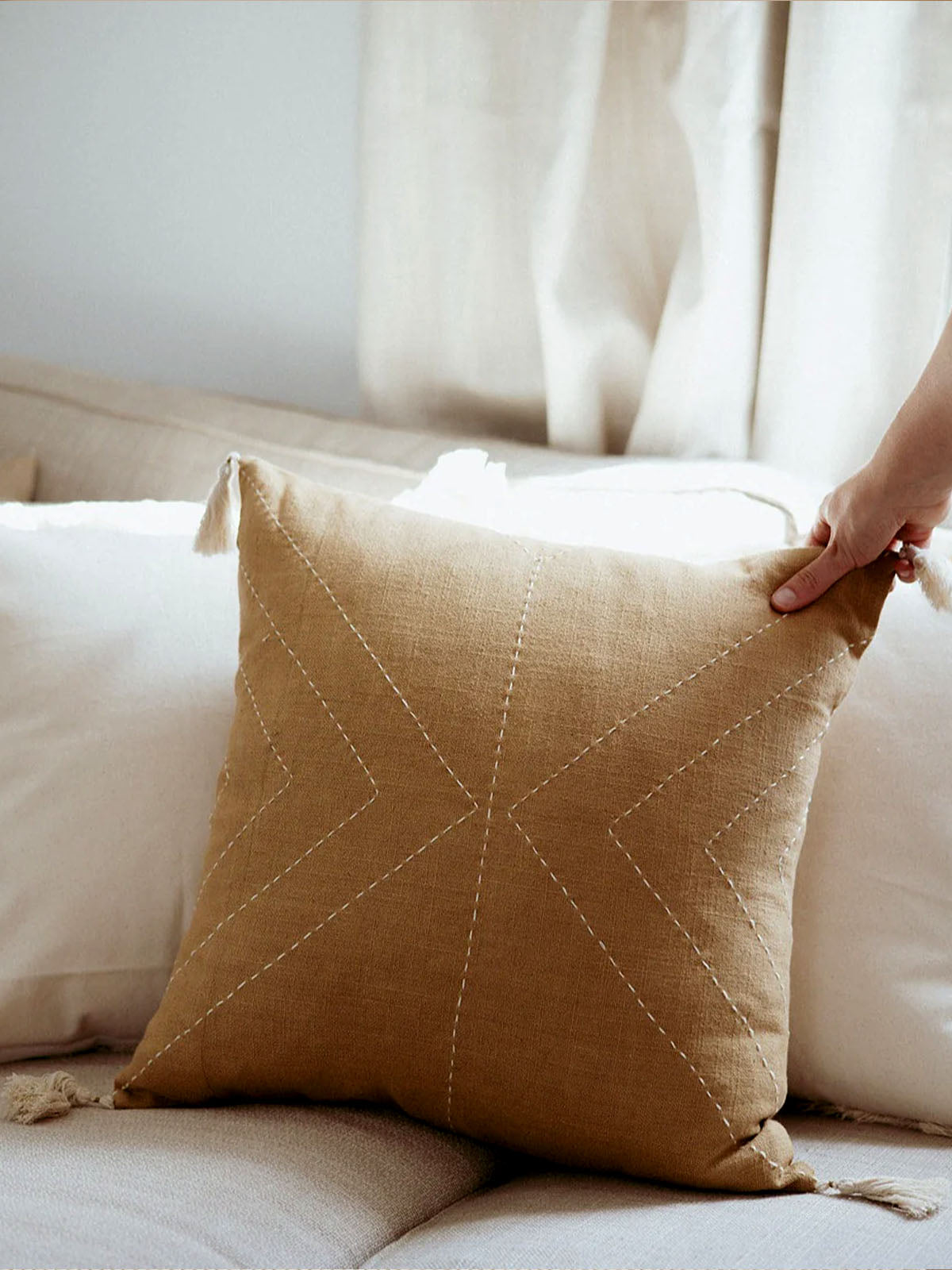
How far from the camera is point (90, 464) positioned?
1.45 m

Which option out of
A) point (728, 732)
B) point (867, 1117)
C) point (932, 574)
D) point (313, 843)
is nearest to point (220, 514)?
point (313, 843)

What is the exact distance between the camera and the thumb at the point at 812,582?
0.92 metres

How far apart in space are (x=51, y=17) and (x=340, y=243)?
0.61 metres

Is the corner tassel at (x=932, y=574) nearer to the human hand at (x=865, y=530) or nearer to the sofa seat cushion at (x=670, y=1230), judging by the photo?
the human hand at (x=865, y=530)

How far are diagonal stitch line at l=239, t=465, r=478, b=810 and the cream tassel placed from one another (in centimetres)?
33

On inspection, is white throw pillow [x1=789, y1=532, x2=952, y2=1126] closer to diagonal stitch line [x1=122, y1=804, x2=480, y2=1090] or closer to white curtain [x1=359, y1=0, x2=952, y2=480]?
diagonal stitch line [x1=122, y1=804, x2=480, y2=1090]

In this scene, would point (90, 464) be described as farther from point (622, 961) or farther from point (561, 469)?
point (622, 961)

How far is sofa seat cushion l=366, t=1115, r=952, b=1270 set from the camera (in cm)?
76

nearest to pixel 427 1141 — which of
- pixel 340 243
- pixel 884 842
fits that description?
pixel 884 842

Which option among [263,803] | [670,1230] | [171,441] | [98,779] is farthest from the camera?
[171,441]

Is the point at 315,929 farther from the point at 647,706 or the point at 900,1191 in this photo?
the point at 900,1191

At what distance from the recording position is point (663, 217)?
1.49m

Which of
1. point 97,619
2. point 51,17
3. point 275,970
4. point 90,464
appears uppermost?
point 51,17

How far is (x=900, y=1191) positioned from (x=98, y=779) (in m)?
0.64
